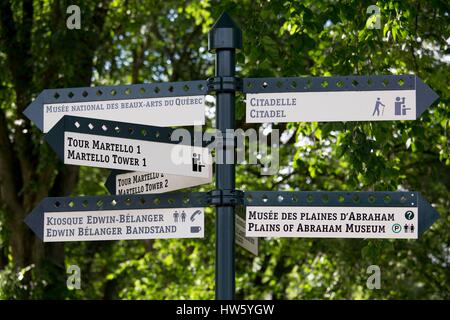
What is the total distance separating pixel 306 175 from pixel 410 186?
1840 mm

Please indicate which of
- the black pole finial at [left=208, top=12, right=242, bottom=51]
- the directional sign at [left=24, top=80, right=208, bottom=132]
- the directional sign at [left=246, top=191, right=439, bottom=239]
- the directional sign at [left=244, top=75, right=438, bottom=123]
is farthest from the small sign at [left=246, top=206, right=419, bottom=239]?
the black pole finial at [left=208, top=12, right=242, bottom=51]

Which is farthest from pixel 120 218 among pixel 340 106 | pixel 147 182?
pixel 340 106

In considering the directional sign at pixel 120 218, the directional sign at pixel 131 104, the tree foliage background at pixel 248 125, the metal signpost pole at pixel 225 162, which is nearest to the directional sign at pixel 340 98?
the metal signpost pole at pixel 225 162

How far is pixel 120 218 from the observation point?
4.13m

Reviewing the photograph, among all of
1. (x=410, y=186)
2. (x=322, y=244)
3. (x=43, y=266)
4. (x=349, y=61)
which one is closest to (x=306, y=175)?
(x=322, y=244)

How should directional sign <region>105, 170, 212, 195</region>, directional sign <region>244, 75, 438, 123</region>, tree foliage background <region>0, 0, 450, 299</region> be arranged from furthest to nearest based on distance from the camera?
1. tree foliage background <region>0, 0, 450, 299</region>
2. directional sign <region>105, 170, 212, 195</region>
3. directional sign <region>244, 75, 438, 123</region>

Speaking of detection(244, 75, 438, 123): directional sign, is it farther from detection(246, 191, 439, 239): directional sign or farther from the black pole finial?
detection(246, 191, 439, 239): directional sign

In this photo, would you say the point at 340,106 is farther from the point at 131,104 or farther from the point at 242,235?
the point at 131,104

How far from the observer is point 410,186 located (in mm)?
12047

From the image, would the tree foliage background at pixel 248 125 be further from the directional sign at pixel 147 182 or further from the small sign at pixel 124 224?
the small sign at pixel 124 224

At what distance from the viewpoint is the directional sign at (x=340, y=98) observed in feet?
13.4

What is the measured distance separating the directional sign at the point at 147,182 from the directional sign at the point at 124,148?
0.32 ft

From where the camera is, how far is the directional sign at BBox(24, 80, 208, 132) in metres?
4.15

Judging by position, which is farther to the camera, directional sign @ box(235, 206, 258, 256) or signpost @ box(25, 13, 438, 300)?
directional sign @ box(235, 206, 258, 256)
